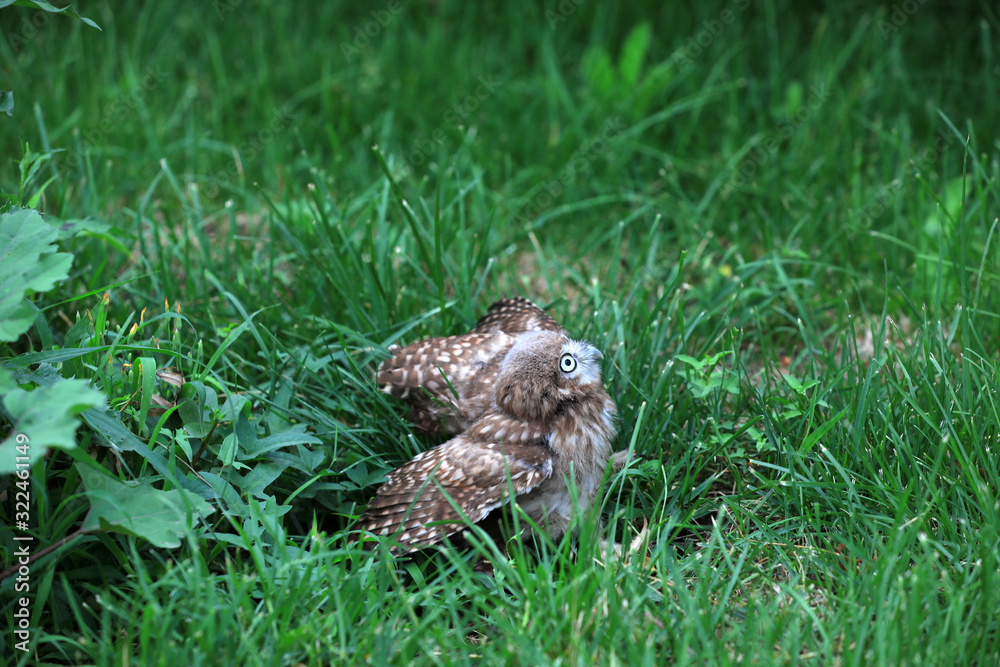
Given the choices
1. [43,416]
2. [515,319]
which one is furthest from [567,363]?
[43,416]

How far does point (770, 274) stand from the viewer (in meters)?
4.66

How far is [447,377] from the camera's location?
350 centimetres

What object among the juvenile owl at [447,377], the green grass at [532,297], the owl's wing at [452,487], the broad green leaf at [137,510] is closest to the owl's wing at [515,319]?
the juvenile owl at [447,377]

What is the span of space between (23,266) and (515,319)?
6.83ft

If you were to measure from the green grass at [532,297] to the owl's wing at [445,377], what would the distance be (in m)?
0.18

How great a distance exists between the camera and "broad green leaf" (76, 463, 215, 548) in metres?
2.55

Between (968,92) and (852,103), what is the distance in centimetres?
92

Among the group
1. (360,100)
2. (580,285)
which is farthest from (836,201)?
(360,100)

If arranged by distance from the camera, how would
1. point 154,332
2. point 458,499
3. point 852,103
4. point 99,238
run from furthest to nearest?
point 852,103, point 99,238, point 154,332, point 458,499

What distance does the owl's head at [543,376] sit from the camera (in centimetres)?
320

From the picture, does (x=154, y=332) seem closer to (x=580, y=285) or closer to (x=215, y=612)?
(x=215, y=612)

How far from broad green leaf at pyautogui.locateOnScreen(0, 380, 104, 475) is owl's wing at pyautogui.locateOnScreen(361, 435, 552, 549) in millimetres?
1175

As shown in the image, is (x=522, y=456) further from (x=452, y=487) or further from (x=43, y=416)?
(x=43, y=416)

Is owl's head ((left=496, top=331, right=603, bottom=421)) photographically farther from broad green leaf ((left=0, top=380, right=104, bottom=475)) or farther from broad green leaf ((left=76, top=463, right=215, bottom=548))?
broad green leaf ((left=0, top=380, right=104, bottom=475))
